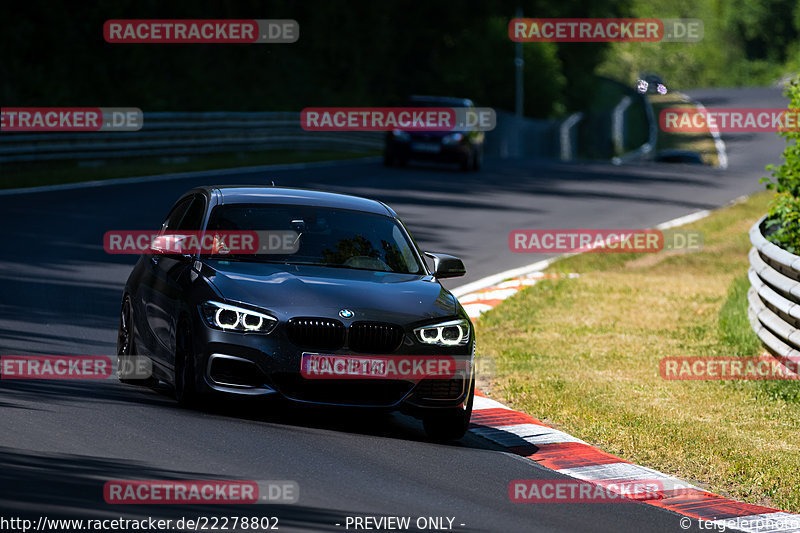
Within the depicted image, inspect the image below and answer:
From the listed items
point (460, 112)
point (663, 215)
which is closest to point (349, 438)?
point (663, 215)

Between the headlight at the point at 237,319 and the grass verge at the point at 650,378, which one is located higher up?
the headlight at the point at 237,319

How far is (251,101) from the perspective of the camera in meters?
53.7

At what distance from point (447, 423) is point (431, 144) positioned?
26744mm

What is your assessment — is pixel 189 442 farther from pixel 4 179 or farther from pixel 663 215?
pixel 663 215

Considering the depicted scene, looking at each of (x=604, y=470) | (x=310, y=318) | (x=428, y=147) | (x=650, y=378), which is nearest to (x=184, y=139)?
(x=428, y=147)

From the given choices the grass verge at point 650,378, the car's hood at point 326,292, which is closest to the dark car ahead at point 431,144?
the grass verge at point 650,378

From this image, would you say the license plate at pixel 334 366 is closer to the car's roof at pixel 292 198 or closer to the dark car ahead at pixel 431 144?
the car's roof at pixel 292 198

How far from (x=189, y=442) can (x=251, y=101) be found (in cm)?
4592

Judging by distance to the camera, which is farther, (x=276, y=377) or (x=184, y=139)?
(x=184, y=139)

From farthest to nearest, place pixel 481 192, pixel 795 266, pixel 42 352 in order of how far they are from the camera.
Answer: pixel 481 192 → pixel 795 266 → pixel 42 352

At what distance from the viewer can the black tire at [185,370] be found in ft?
30.5

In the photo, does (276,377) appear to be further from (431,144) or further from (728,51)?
(728,51)

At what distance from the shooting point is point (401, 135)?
119 feet

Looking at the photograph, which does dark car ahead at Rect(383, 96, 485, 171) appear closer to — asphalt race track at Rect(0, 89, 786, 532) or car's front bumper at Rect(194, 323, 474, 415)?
asphalt race track at Rect(0, 89, 786, 532)
